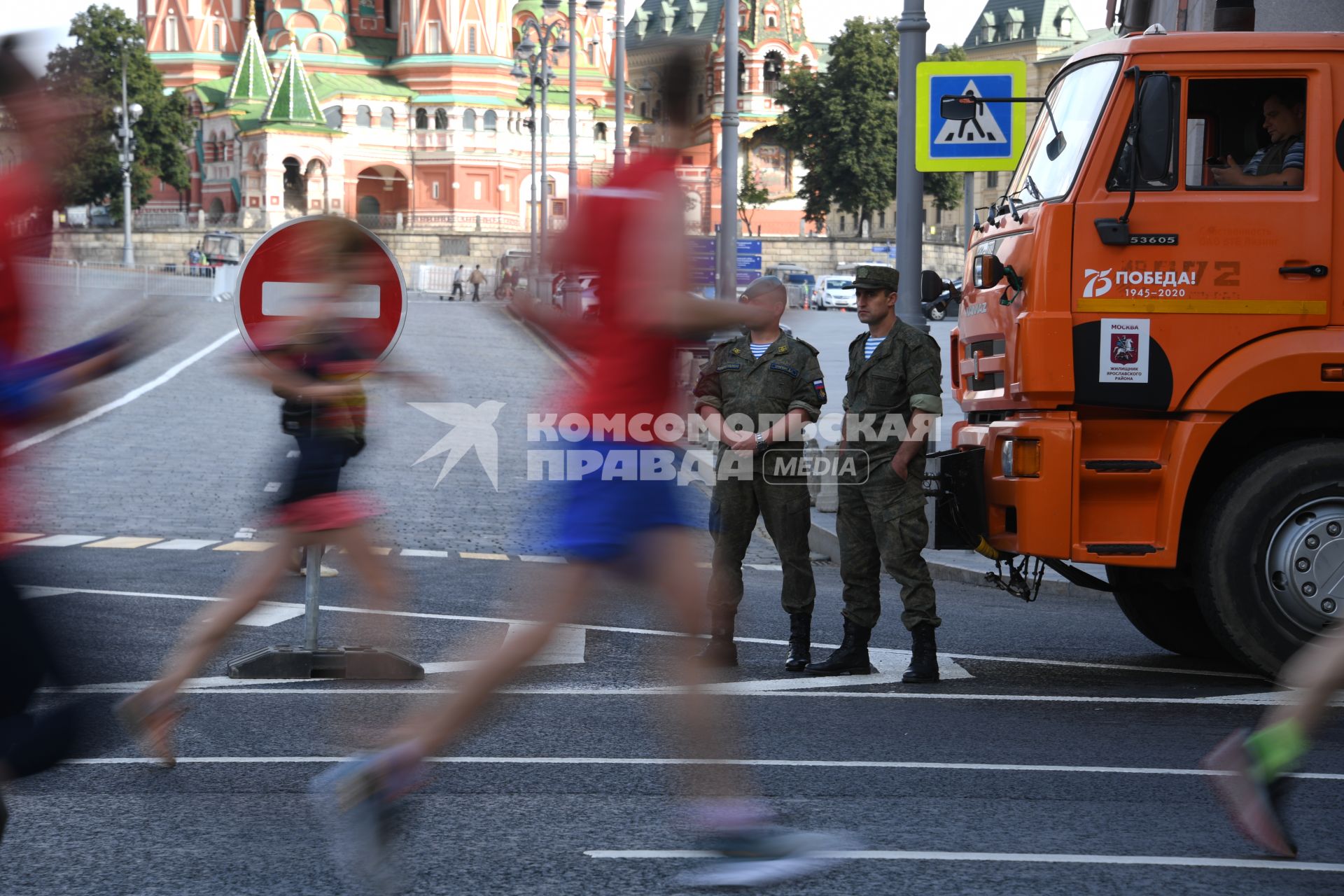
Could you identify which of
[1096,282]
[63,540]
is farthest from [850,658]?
[63,540]

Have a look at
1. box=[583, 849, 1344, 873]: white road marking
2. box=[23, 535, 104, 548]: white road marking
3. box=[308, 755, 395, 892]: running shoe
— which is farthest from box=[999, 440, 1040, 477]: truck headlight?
box=[23, 535, 104, 548]: white road marking

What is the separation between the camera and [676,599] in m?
4.55

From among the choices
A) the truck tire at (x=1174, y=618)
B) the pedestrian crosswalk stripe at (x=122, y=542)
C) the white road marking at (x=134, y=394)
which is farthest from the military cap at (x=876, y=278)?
→ the white road marking at (x=134, y=394)

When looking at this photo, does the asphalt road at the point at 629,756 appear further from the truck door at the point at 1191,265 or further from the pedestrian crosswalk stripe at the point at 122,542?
the truck door at the point at 1191,265

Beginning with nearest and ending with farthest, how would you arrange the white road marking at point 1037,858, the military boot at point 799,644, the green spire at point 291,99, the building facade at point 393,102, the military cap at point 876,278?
the white road marking at point 1037,858 < the military cap at point 876,278 < the military boot at point 799,644 < the green spire at point 291,99 < the building facade at point 393,102

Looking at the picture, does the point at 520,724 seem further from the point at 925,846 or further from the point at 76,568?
the point at 76,568

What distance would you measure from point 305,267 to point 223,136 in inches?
4248

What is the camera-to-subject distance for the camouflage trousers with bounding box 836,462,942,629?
8.18 metres

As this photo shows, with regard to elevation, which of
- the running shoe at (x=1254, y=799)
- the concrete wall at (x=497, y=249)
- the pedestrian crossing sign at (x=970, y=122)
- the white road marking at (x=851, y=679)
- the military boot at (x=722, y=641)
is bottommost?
the white road marking at (x=851, y=679)

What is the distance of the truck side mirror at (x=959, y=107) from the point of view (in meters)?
8.37

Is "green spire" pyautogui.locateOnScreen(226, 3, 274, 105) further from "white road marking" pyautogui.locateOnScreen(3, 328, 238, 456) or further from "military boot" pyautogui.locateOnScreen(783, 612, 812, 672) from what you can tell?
"military boot" pyautogui.locateOnScreen(783, 612, 812, 672)

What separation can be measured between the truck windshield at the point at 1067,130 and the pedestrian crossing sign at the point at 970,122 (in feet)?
10.2

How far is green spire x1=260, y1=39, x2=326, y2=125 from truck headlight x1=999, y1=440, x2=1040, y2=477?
4029 inches

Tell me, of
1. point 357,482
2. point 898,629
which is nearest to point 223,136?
point 357,482
